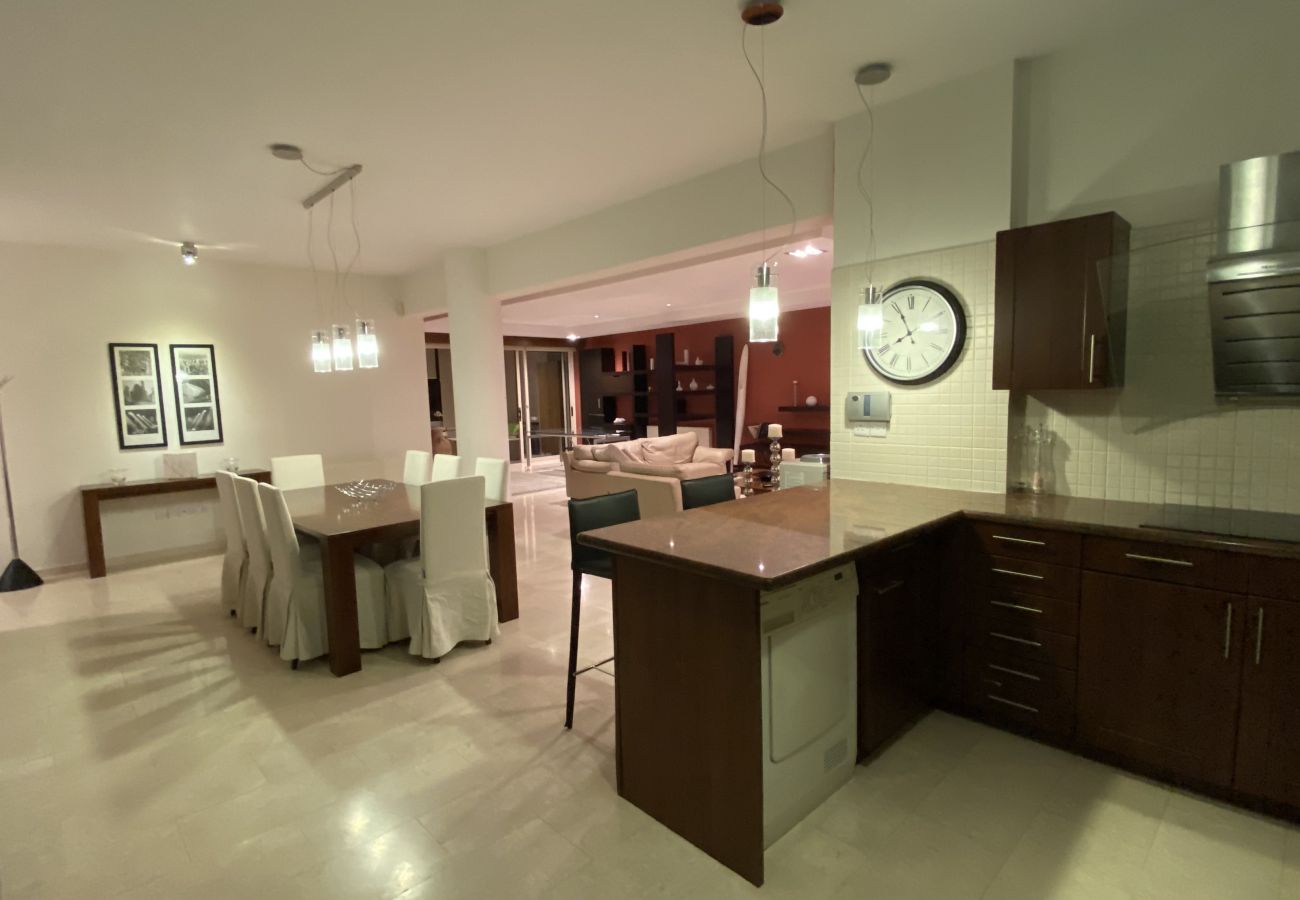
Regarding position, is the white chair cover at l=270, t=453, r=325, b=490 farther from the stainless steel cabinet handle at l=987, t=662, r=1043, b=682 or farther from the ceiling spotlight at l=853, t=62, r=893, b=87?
the stainless steel cabinet handle at l=987, t=662, r=1043, b=682

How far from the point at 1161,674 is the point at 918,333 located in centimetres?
158

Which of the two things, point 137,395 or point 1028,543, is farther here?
point 137,395

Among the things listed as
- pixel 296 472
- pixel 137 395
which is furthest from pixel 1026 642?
pixel 137 395

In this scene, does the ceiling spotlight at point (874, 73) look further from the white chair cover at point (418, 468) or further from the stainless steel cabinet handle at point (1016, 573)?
the white chair cover at point (418, 468)

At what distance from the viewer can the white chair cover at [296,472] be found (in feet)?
15.3

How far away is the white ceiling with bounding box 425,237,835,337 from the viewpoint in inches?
243

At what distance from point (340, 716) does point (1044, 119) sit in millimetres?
3917

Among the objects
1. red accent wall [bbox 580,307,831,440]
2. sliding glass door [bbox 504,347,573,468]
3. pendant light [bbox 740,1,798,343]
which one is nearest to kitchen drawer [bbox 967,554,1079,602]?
pendant light [bbox 740,1,798,343]

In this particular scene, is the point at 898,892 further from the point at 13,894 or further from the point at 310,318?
the point at 310,318

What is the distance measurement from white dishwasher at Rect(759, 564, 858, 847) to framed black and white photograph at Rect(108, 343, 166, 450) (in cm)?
590

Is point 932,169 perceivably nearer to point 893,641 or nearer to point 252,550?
point 893,641

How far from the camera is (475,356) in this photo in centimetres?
548

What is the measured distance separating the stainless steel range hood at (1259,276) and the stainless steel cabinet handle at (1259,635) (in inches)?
29.6

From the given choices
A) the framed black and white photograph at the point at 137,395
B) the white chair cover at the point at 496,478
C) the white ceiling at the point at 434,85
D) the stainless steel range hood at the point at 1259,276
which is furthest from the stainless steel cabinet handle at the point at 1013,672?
the framed black and white photograph at the point at 137,395
